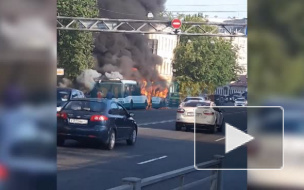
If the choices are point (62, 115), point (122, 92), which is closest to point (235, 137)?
point (122, 92)

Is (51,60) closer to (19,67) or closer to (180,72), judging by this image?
(19,67)

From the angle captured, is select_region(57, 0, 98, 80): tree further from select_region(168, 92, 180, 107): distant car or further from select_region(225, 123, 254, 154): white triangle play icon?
select_region(225, 123, 254, 154): white triangle play icon

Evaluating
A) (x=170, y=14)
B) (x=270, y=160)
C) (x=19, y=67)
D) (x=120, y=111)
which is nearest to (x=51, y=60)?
(x=19, y=67)

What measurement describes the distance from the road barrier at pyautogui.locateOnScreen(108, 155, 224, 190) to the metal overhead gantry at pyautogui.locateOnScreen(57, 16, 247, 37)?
0.53m

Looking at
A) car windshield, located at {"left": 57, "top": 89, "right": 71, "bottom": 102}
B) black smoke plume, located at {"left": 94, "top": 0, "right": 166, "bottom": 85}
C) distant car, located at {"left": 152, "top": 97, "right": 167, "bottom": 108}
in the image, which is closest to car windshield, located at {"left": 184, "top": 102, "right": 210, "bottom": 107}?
distant car, located at {"left": 152, "top": 97, "right": 167, "bottom": 108}

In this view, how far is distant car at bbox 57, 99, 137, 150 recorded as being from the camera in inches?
92.0

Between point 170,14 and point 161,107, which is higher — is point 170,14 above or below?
above

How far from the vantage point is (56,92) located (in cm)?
232

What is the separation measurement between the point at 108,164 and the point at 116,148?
0.09 meters

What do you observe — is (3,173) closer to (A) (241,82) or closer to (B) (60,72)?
(B) (60,72)

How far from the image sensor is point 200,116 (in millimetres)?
2412

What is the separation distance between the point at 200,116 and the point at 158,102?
0.18 meters

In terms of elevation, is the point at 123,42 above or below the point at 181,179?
above

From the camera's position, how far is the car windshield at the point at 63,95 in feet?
7.58
